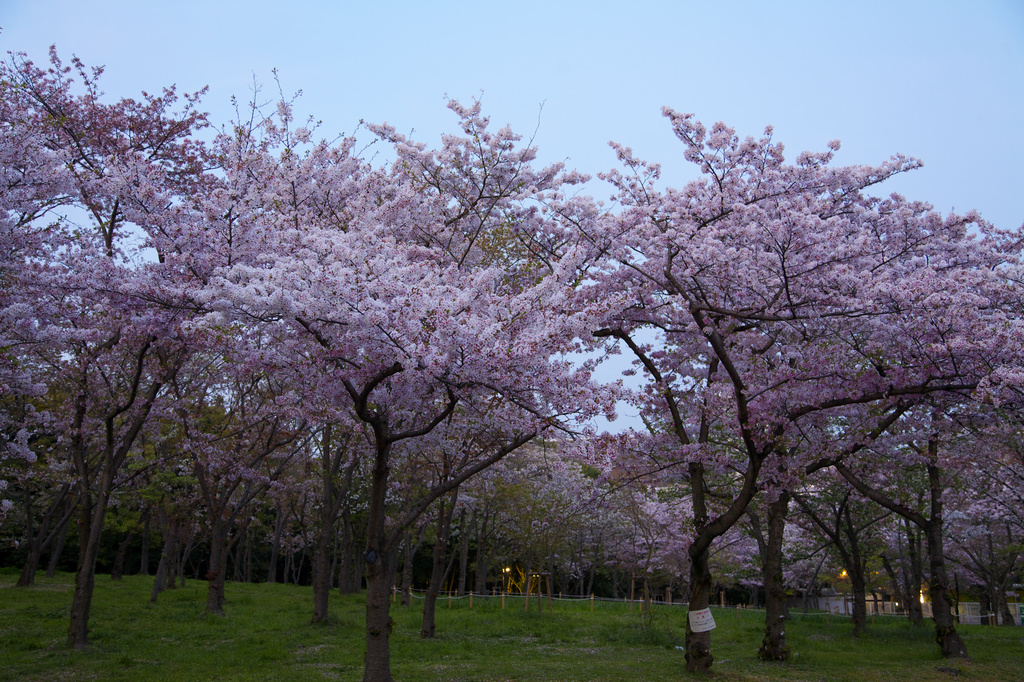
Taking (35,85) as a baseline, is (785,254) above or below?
below

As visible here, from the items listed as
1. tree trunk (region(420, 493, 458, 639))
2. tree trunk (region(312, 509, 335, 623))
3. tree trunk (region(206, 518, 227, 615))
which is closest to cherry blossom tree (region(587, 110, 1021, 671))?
tree trunk (region(420, 493, 458, 639))

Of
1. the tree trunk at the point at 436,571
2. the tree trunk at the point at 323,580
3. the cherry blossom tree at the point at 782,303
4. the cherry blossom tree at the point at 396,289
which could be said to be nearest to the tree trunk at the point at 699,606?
the cherry blossom tree at the point at 782,303

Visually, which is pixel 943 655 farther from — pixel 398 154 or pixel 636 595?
pixel 636 595

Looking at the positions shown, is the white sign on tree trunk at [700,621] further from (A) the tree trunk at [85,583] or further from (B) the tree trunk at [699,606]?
(A) the tree trunk at [85,583]

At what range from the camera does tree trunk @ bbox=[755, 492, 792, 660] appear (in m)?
12.9

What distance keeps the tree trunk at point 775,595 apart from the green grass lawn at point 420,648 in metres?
0.53

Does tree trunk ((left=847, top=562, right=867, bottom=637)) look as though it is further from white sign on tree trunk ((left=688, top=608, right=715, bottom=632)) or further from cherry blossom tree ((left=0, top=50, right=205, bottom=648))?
cherry blossom tree ((left=0, top=50, right=205, bottom=648))

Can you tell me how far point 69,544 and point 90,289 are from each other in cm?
3165

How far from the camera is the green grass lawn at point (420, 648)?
35.2 feet

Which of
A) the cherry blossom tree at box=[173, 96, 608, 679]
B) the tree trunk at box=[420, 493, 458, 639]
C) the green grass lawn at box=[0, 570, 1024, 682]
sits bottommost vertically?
the green grass lawn at box=[0, 570, 1024, 682]

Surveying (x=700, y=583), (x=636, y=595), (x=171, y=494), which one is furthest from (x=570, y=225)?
(x=636, y=595)

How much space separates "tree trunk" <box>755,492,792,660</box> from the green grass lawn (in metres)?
0.53

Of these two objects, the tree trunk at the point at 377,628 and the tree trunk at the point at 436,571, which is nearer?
the tree trunk at the point at 377,628

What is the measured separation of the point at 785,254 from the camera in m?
9.34
